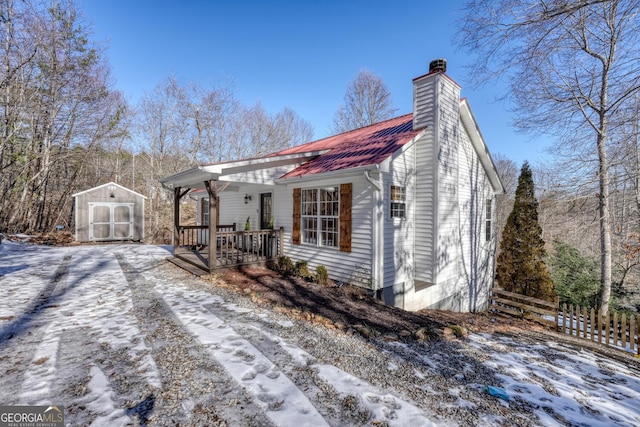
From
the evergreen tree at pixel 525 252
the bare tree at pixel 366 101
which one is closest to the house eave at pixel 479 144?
the evergreen tree at pixel 525 252

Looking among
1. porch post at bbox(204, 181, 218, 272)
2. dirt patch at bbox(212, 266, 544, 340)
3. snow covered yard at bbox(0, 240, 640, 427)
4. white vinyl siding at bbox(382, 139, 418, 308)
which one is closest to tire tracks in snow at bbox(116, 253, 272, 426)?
snow covered yard at bbox(0, 240, 640, 427)

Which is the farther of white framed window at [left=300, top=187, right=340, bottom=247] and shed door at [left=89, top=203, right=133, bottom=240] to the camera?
shed door at [left=89, top=203, right=133, bottom=240]


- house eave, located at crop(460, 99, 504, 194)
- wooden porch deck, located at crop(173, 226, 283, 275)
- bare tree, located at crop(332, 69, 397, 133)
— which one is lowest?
wooden porch deck, located at crop(173, 226, 283, 275)

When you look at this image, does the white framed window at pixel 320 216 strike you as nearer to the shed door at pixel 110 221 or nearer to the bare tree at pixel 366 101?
the shed door at pixel 110 221

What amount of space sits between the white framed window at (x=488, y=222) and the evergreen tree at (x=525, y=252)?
85cm

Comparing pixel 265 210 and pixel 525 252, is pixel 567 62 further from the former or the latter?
pixel 265 210

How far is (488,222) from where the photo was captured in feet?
32.8

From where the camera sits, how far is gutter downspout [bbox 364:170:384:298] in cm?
628

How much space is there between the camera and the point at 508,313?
9.02m

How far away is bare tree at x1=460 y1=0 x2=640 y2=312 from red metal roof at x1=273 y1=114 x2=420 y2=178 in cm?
256

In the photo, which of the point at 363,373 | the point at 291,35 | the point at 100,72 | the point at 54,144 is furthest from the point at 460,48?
the point at 54,144

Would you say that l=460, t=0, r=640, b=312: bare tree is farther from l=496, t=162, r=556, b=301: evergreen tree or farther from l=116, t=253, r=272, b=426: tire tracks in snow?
l=116, t=253, r=272, b=426: tire tracks in snow

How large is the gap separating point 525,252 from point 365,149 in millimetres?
7310

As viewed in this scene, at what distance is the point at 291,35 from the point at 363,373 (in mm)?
15891
